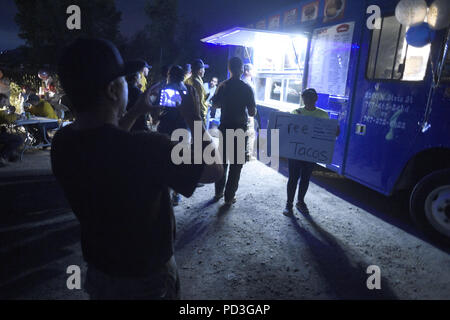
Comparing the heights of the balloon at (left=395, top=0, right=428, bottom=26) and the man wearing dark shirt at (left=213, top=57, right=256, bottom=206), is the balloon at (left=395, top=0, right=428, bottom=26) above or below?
above

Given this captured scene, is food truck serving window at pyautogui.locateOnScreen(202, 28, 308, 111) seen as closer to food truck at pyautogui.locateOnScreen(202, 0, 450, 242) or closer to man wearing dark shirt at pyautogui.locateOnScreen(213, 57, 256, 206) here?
food truck at pyautogui.locateOnScreen(202, 0, 450, 242)

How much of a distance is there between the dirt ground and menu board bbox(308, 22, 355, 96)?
201 cm

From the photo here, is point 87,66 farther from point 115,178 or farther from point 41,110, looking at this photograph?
point 41,110

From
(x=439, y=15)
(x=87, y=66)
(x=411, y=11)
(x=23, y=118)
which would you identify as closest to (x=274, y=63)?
(x=411, y=11)

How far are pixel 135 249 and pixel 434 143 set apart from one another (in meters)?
3.70

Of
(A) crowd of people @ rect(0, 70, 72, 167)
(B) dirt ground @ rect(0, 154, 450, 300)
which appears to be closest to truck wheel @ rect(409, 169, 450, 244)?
(B) dirt ground @ rect(0, 154, 450, 300)

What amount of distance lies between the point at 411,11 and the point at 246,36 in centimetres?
409

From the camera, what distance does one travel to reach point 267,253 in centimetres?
337

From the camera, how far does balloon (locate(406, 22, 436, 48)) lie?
3568mm

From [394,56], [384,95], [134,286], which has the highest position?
[394,56]

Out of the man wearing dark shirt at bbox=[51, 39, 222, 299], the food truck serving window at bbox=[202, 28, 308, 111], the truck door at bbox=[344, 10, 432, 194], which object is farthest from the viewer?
the food truck serving window at bbox=[202, 28, 308, 111]
